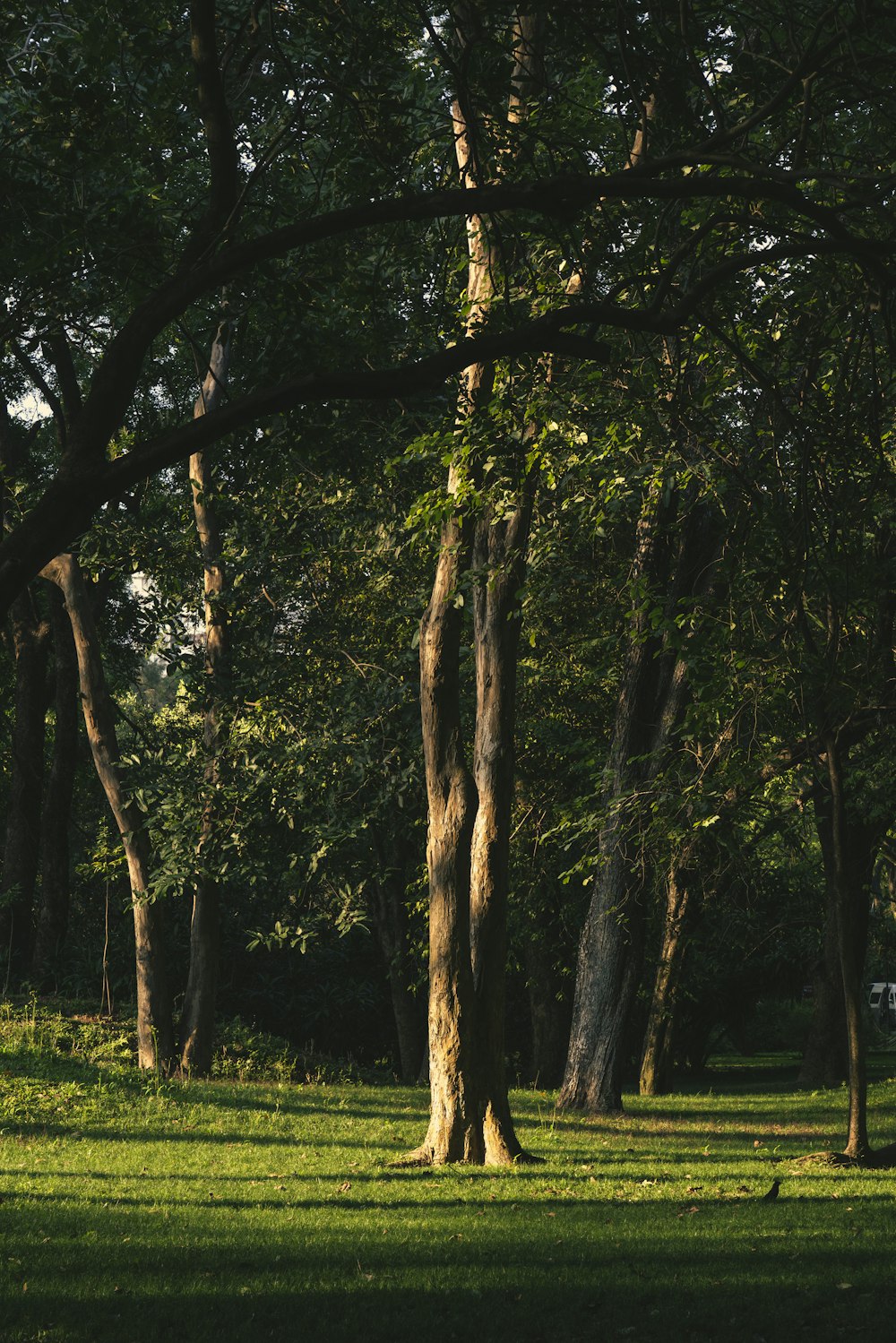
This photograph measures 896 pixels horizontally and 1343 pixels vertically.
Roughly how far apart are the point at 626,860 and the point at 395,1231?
8310mm

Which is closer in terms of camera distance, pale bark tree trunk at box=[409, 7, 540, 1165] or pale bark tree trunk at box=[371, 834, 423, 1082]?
pale bark tree trunk at box=[409, 7, 540, 1165]

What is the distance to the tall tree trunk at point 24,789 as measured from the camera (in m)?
21.3

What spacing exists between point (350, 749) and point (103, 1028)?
237 inches

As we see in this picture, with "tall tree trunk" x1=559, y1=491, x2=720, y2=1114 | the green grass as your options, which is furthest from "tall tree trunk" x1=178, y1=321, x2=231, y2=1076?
"tall tree trunk" x1=559, y1=491, x2=720, y2=1114

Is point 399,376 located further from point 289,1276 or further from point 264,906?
point 264,906

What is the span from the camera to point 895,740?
12930 mm

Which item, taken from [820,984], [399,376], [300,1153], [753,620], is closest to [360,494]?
[753,620]

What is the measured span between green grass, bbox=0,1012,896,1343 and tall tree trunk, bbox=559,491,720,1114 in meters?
1.62

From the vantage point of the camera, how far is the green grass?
21.5 feet

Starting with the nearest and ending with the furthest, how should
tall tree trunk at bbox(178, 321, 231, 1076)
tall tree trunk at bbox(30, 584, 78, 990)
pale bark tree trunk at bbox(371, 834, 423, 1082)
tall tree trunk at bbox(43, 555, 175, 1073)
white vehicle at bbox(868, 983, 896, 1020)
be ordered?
tall tree trunk at bbox(178, 321, 231, 1076), tall tree trunk at bbox(43, 555, 175, 1073), tall tree trunk at bbox(30, 584, 78, 990), pale bark tree trunk at bbox(371, 834, 423, 1082), white vehicle at bbox(868, 983, 896, 1020)

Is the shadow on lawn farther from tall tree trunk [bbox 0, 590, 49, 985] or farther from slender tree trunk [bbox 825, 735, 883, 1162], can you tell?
tall tree trunk [bbox 0, 590, 49, 985]

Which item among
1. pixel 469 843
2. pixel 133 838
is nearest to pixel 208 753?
pixel 133 838

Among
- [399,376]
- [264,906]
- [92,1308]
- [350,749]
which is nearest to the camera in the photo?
[399,376]

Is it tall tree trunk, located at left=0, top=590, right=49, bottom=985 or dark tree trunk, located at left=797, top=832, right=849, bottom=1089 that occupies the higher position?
tall tree trunk, located at left=0, top=590, right=49, bottom=985
